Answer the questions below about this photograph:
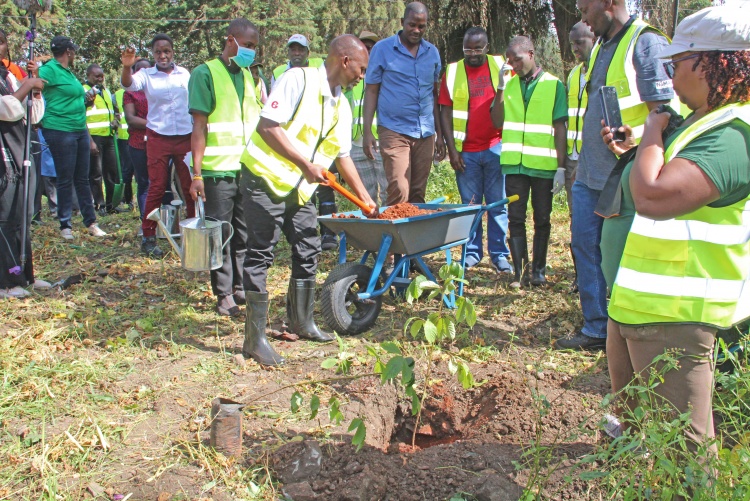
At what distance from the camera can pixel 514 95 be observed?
19.4 ft

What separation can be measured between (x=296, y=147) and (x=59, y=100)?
4713 millimetres

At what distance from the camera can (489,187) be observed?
645cm

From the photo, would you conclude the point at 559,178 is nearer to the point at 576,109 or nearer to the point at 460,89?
the point at 576,109

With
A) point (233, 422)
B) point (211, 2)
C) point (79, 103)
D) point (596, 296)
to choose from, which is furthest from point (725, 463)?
point (211, 2)

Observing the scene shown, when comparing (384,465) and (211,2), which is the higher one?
(211,2)

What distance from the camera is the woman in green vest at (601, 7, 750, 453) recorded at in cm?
196

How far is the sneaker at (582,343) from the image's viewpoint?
440cm

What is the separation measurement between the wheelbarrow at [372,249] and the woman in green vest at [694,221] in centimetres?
233

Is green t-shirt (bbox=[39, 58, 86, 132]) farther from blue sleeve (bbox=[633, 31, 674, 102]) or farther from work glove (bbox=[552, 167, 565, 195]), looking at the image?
blue sleeve (bbox=[633, 31, 674, 102])

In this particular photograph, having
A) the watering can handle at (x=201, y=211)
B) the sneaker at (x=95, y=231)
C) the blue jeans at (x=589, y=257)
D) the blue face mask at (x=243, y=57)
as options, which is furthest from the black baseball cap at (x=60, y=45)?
the blue jeans at (x=589, y=257)

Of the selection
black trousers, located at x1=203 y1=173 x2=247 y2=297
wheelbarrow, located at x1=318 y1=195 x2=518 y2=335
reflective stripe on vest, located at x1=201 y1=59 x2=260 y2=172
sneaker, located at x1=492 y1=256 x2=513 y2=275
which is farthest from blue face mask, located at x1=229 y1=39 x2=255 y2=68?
sneaker, located at x1=492 y1=256 x2=513 y2=275

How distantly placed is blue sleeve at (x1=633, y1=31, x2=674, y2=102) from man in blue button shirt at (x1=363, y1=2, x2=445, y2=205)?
8.32 ft

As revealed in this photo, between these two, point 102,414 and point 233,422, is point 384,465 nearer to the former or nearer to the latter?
point 233,422

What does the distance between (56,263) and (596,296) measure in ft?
17.6
